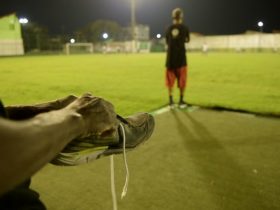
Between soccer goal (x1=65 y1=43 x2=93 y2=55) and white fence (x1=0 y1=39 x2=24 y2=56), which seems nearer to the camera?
white fence (x1=0 y1=39 x2=24 y2=56)

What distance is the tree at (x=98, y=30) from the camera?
5584cm

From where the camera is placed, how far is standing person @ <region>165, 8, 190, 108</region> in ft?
18.2

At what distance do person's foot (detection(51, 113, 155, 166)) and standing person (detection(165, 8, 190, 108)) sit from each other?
12.8ft

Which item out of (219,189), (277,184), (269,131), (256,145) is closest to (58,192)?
(219,189)

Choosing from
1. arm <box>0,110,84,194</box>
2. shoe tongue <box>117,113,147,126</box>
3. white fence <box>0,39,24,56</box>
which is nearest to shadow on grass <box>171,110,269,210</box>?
shoe tongue <box>117,113,147,126</box>

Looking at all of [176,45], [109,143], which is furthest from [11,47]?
[109,143]

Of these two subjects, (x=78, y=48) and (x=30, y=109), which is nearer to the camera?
(x=30, y=109)

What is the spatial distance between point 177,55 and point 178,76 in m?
0.37

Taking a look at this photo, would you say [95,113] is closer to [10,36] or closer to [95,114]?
[95,114]

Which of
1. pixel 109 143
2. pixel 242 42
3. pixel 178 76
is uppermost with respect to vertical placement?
pixel 242 42

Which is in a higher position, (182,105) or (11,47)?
(11,47)

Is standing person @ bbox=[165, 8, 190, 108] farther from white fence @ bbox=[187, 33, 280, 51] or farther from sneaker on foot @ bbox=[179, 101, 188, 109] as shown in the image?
white fence @ bbox=[187, 33, 280, 51]

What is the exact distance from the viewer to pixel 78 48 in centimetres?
4509

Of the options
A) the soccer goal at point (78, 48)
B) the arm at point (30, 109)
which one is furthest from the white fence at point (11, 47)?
the arm at point (30, 109)
